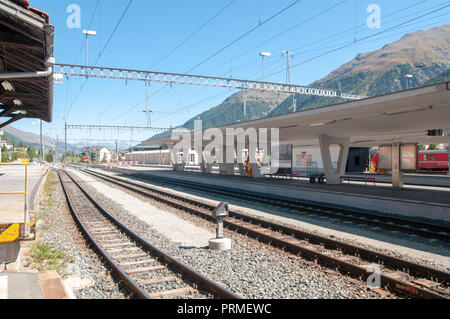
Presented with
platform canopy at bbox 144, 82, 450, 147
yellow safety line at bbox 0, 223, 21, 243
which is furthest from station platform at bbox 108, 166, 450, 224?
yellow safety line at bbox 0, 223, 21, 243

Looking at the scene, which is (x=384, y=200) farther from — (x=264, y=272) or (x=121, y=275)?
(x=121, y=275)

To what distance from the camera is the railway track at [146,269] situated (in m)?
5.20

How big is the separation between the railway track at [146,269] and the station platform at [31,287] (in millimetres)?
1104

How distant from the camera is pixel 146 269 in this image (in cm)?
633

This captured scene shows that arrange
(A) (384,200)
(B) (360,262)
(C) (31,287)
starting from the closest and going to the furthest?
(C) (31,287), (B) (360,262), (A) (384,200)

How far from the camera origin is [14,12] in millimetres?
5883

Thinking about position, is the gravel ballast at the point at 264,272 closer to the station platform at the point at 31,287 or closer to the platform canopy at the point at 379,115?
the station platform at the point at 31,287

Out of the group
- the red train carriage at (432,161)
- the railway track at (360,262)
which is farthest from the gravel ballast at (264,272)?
the red train carriage at (432,161)

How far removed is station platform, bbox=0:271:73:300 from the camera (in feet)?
14.2

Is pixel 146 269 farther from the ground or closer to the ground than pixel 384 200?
closer to the ground

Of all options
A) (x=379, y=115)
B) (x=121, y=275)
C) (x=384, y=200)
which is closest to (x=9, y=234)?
(x=121, y=275)

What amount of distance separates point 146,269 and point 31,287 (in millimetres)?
2114
